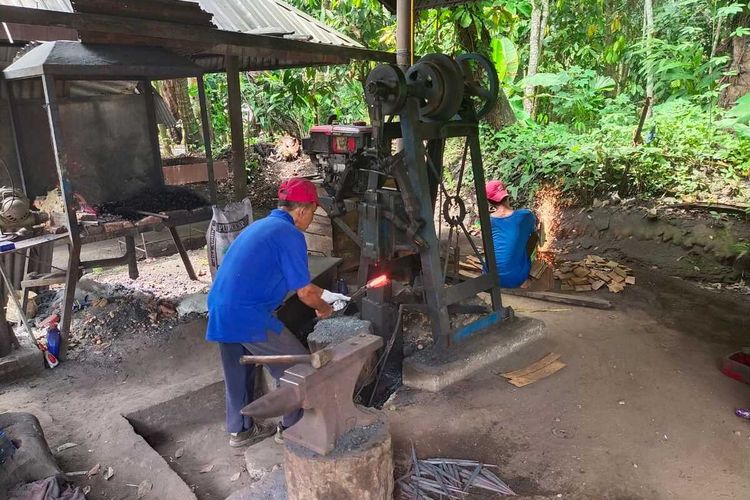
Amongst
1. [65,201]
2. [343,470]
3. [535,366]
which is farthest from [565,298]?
[65,201]

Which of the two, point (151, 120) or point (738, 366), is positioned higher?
point (151, 120)

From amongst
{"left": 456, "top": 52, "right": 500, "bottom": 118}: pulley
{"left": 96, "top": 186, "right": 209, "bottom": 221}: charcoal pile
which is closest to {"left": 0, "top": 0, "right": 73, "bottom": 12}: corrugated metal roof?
{"left": 96, "top": 186, "right": 209, "bottom": 221}: charcoal pile

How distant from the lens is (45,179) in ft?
19.4

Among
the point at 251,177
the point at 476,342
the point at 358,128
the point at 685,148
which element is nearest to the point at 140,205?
the point at 358,128

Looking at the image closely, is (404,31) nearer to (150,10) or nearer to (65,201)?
(150,10)

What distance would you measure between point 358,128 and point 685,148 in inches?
232

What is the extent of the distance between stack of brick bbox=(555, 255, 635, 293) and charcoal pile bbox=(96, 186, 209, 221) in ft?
13.3

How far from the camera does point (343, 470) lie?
86.6 inches

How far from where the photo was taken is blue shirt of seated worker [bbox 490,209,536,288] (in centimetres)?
473

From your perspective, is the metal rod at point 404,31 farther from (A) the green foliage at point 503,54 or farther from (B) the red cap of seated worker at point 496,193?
(A) the green foliage at point 503,54

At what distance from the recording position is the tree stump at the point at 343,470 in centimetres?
220

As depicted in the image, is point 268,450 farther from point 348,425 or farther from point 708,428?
point 708,428

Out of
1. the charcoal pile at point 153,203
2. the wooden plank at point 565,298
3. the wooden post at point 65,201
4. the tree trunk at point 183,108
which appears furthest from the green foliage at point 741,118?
the tree trunk at point 183,108

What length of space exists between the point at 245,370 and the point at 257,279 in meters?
0.79
